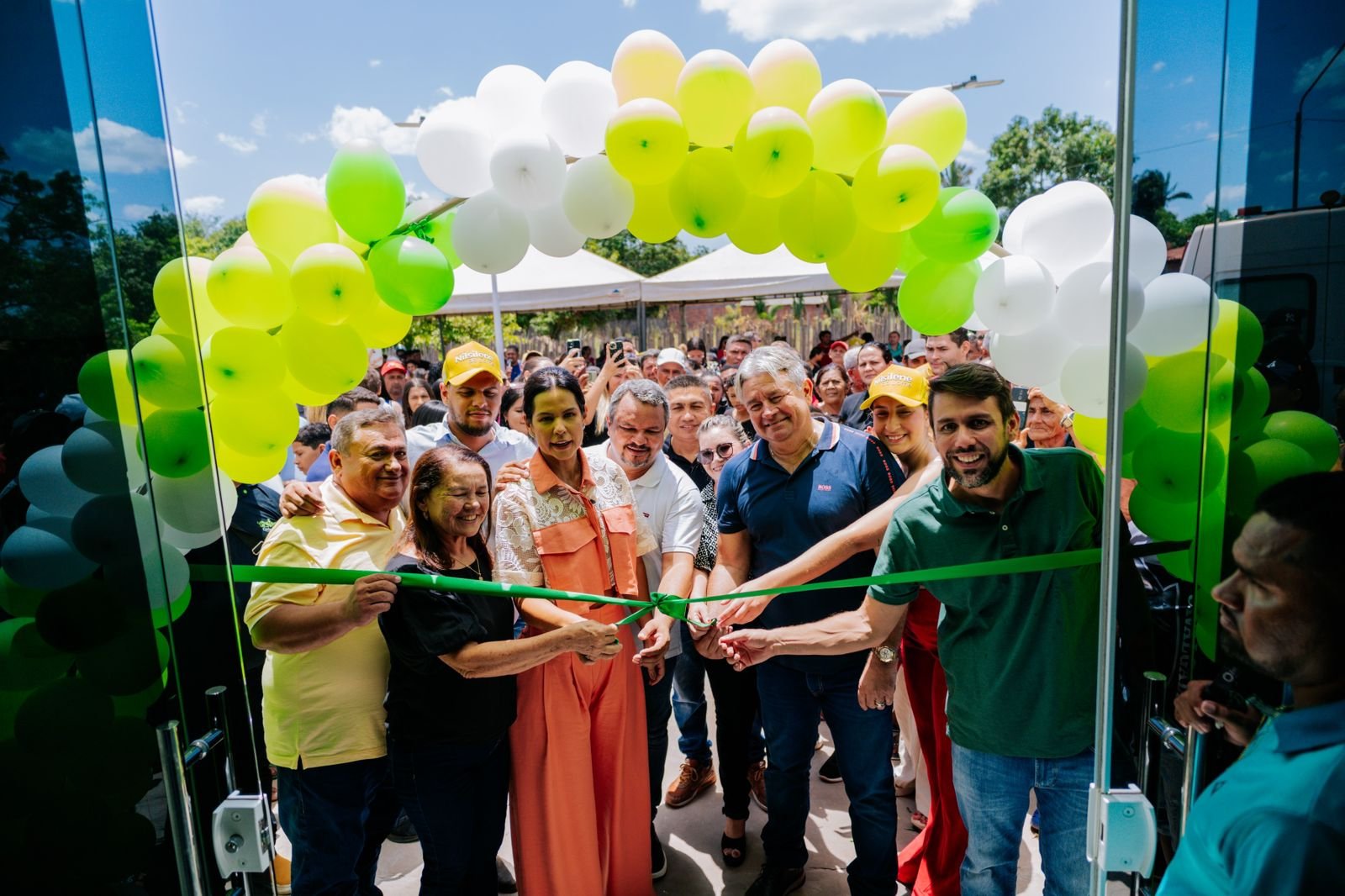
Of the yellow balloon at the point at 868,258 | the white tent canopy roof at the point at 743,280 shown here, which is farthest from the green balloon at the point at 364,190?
the white tent canopy roof at the point at 743,280

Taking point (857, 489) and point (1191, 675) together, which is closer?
point (1191, 675)

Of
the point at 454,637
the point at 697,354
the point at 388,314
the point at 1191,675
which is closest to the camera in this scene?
the point at 1191,675

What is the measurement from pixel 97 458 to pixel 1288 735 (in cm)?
187

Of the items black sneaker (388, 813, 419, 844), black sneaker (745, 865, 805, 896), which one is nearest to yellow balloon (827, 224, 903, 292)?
black sneaker (745, 865, 805, 896)

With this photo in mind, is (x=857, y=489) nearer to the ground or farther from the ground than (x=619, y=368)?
nearer to the ground

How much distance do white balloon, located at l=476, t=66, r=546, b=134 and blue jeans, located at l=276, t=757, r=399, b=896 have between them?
203 centimetres

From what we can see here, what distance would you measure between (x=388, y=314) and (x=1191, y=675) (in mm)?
2366

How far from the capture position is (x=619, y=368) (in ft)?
16.5

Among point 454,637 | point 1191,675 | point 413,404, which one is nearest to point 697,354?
point 413,404

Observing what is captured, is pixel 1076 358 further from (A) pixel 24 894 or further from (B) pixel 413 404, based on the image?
(B) pixel 413 404

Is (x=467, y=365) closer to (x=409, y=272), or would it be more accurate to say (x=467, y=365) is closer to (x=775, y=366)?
(x=409, y=272)

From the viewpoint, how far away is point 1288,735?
3.42 ft

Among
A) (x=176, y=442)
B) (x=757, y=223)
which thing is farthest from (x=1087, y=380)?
(x=176, y=442)

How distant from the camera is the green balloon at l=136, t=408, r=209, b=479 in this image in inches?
55.1
